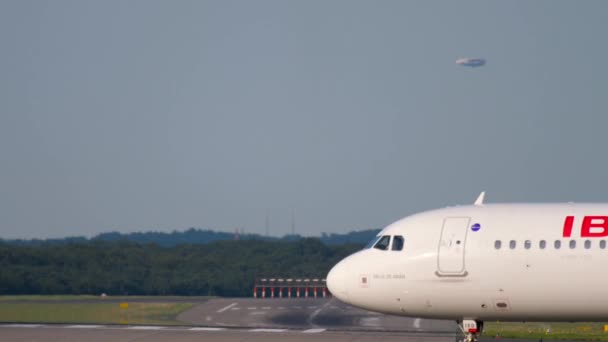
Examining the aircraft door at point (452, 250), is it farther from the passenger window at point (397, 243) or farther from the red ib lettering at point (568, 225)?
the red ib lettering at point (568, 225)

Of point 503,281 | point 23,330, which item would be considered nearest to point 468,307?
point 503,281

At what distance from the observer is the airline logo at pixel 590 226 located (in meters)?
33.5

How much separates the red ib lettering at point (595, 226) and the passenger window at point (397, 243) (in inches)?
195

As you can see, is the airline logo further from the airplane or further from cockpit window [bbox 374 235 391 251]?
cockpit window [bbox 374 235 391 251]

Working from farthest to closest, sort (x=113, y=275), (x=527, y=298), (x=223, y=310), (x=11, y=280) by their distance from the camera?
(x=113, y=275), (x=11, y=280), (x=223, y=310), (x=527, y=298)

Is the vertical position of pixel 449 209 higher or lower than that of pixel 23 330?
higher

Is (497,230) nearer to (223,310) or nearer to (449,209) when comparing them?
(449,209)

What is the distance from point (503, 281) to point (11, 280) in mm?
71989

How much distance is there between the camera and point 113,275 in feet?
350

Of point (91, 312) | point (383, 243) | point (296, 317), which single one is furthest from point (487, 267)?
point (91, 312)

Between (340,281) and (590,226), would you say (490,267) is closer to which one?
(590,226)

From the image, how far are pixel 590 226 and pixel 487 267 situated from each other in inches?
113

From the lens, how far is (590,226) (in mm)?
33688

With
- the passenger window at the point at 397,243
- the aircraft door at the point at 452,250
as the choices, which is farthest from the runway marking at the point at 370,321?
the aircraft door at the point at 452,250
